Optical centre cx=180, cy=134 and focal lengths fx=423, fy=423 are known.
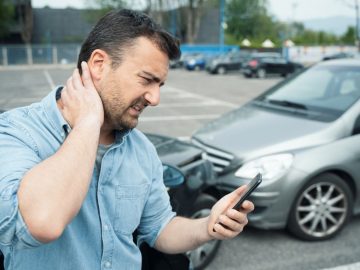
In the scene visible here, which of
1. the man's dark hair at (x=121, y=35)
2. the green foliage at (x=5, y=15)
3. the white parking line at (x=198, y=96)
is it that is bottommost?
the white parking line at (x=198, y=96)

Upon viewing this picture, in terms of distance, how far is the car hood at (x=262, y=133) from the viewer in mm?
3648

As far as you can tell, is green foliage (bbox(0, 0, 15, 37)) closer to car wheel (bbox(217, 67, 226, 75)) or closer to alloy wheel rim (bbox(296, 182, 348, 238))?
car wheel (bbox(217, 67, 226, 75))

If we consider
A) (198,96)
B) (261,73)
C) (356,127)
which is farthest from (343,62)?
(261,73)

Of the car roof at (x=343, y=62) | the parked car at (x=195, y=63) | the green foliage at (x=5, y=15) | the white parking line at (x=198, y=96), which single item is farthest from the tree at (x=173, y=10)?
the car roof at (x=343, y=62)

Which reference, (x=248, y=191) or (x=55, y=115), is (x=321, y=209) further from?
(x=55, y=115)

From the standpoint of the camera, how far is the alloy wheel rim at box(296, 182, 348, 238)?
3625 millimetres

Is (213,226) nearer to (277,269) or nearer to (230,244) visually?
(277,269)

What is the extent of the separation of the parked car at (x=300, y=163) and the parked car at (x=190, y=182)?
0.40m

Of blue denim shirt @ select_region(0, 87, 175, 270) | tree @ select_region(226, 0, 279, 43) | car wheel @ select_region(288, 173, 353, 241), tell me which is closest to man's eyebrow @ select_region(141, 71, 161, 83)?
blue denim shirt @ select_region(0, 87, 175, 270)

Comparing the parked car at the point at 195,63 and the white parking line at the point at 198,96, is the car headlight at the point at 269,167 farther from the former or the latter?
the parked car at the point at 195,63

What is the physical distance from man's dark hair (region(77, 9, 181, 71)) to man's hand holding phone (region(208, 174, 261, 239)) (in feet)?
1.87

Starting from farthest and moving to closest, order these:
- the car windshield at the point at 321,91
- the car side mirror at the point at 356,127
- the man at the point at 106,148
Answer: the car windshield at the point at 321,91
the car side mirror at the point at 356,127
the man at the point at 106,148

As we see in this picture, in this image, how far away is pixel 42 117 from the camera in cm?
144

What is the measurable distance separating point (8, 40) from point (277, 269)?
48654mm
